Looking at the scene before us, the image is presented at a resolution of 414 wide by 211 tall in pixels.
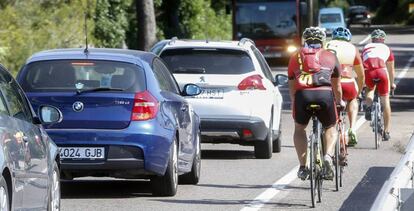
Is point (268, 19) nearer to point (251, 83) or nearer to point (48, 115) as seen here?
point (251, 83)

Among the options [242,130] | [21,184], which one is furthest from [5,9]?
[21,184]

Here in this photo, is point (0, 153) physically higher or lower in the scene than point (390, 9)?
higher

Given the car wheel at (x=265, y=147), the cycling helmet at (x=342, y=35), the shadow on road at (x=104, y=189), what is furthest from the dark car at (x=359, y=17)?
the shadow on road at (x=104, y=189)

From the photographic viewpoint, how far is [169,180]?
13.1m

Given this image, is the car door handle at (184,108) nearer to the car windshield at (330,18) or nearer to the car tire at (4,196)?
the car tire at (4,196)

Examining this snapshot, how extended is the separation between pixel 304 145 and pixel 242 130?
420 cm

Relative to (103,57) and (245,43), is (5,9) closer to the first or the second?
(245,43)

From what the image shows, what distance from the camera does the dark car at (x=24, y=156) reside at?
8.50 metres

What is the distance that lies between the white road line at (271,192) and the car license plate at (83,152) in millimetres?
1515

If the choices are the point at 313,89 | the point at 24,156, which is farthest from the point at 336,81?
the point at 24,156

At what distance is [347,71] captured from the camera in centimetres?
1608

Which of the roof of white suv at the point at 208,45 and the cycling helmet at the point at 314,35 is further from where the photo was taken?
the roof of white suv at the point at 208,45

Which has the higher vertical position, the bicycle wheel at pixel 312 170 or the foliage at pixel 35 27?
the bicycle wheel at pixel 312 170

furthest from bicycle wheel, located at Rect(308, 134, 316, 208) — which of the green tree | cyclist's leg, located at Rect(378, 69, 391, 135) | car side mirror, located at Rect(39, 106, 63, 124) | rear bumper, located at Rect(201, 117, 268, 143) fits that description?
the green tree
